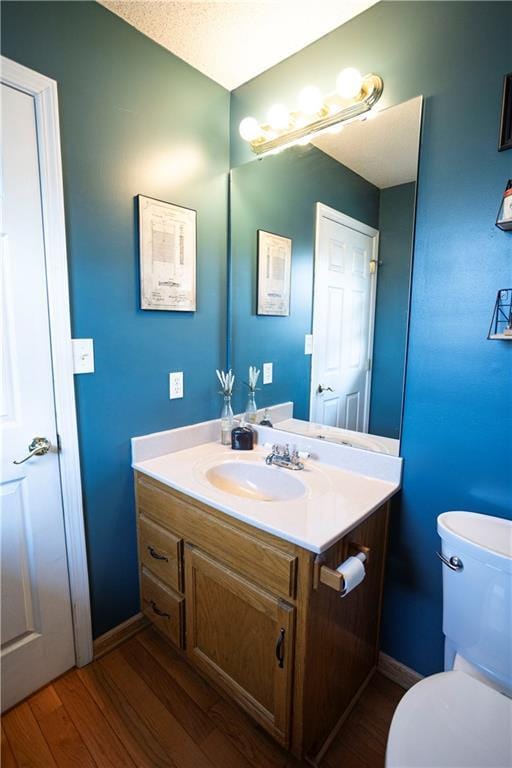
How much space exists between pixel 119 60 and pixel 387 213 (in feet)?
3.69

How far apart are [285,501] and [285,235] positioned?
3.81 ft

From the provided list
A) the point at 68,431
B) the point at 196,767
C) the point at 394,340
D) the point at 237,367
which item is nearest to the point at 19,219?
the point at 68,431

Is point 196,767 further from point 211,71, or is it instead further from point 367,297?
point 211,71

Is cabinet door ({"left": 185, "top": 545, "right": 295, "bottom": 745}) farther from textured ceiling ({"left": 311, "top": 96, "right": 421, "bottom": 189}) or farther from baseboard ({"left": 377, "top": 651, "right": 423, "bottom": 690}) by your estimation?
textured ceiling ({"left": 311, "top": 96, "right": 421, "bottom": 189})

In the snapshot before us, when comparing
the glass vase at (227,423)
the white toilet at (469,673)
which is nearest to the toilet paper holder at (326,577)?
the white toilet at (469,673)

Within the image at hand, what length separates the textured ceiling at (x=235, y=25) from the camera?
48.9 inches

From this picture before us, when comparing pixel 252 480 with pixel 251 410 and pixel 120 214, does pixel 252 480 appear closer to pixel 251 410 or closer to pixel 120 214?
pixel 251 410

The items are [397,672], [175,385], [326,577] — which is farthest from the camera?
[175,385]

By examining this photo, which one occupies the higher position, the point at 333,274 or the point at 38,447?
the point at 333,274

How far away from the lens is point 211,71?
157 centimetres

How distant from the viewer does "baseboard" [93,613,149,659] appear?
1.51m

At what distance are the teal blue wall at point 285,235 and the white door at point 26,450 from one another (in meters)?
0.86

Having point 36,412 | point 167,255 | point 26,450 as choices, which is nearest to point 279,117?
point 167,255

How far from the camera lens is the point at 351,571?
1.00 m
